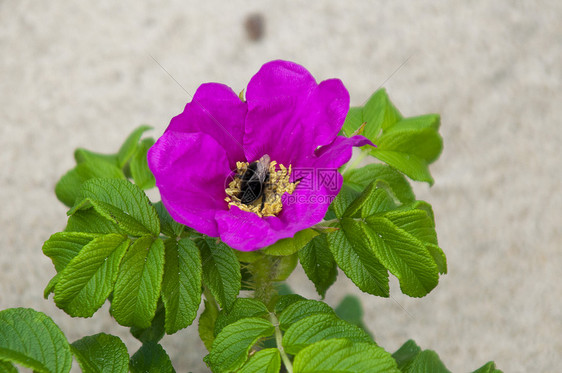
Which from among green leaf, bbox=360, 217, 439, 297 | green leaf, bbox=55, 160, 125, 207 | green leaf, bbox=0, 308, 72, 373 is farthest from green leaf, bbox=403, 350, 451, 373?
green leaf, bbox=55, 160, 125, 207

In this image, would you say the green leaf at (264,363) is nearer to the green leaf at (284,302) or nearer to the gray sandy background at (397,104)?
the green leaf at (284,302)

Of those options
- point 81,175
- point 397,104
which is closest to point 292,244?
point 81,175

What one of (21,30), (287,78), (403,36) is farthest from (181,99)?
(287,78)

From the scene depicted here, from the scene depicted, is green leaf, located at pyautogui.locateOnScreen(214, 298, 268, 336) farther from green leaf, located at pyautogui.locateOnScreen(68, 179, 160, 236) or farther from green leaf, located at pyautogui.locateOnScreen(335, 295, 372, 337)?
green leaf, located at pyautogui.locateOnScreen(335, 295, 372, 337)

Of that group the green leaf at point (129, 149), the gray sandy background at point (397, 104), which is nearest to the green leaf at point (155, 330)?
the green leaf at point (129, 149)

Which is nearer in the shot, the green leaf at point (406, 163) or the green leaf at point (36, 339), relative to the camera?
the green leaf at point (36, 339)

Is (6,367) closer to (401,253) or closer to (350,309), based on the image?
(401,253)

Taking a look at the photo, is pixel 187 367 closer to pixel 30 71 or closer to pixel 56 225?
pixel 56 225
